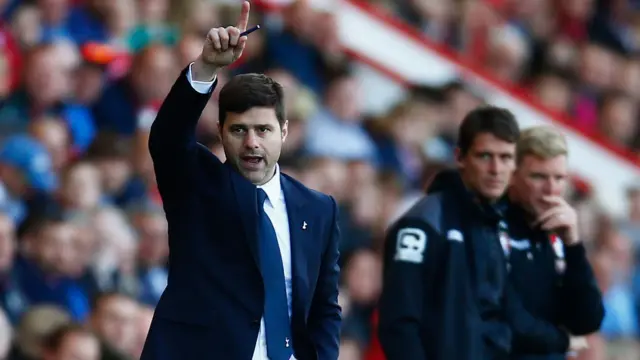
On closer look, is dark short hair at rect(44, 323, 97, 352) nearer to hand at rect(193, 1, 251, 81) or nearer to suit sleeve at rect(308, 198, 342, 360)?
suit sleeve at rect(308, 198, 342, 360)

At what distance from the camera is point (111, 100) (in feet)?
28.8

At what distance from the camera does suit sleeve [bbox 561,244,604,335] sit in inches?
230

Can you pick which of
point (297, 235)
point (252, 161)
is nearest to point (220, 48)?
point (252, 161)

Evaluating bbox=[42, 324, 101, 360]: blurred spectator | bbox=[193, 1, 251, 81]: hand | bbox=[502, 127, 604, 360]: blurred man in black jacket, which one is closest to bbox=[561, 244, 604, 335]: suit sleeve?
bbox=[502, 127, 604, 360]: blurred man in black jacket

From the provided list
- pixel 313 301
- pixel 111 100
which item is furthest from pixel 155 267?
pixel 313 301

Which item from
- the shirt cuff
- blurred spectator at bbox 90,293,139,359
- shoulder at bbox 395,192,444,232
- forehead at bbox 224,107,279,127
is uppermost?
the shirt cuff

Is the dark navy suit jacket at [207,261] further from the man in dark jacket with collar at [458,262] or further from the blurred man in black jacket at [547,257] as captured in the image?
the blurred man in black jacket at [547,257]

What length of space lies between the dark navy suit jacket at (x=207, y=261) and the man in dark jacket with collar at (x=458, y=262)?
858mm

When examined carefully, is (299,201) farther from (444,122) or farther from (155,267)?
(444,122)

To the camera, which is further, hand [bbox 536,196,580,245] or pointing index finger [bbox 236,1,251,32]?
hand [bbox 536,196,580,245]

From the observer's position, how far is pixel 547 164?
19.3ft

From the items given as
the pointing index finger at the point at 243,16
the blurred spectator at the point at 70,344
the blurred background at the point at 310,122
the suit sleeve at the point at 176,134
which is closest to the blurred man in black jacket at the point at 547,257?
the blurred background at the point at 310,122

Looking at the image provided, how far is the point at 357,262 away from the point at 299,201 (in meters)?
4.12

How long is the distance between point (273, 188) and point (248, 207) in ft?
0.45
